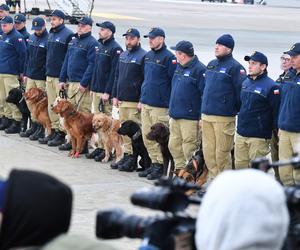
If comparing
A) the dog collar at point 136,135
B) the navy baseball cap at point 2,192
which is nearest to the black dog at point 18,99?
the dog collar at point 136,135

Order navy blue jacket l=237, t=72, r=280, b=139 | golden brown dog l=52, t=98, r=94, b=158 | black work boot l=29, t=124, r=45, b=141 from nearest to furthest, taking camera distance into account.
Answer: navy blue jacket l=237, t=72, r=280, b=139 < golden brown dog l=52, t=98, r=94, b=158 < black work boot l=29, t=124, r=45, b=141

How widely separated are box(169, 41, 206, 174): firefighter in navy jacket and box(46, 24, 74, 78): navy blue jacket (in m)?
3.23

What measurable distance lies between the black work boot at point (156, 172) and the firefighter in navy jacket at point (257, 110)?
1.64m

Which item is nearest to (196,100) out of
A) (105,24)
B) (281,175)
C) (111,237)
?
(281,175)

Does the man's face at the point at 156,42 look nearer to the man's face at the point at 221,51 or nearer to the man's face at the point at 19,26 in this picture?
the man's face at the point at 221,51

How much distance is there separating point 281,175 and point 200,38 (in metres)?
25.9

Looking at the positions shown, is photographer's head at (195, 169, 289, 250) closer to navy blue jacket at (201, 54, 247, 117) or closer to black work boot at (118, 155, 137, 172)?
navy blue jacket at (201, 54, 247, 117)

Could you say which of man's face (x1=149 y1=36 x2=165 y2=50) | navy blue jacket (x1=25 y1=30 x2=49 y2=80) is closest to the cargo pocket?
man's face (x1=149 y1=36 x2=165 y2=50)

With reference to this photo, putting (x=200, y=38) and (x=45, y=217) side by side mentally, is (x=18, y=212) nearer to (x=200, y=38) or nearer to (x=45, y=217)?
(x=45, y=217)

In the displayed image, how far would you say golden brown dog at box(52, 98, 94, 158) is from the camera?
13.6 meters

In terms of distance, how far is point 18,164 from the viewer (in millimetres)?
13008

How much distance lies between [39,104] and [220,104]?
15.2 ft

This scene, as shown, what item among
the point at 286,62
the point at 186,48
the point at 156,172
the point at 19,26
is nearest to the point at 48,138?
the point at 19,26

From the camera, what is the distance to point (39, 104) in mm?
14906
